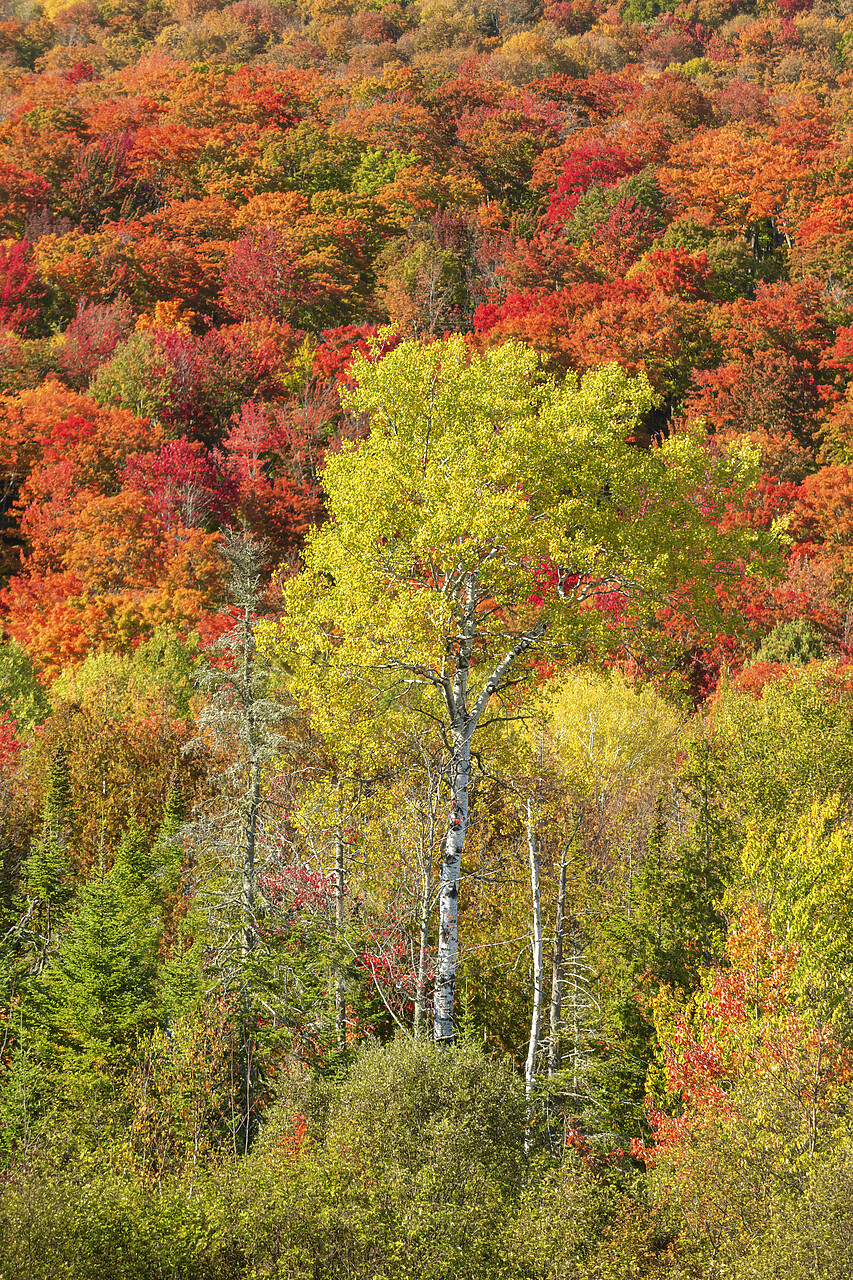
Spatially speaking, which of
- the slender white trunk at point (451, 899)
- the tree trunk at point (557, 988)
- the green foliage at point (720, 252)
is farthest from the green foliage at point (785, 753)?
the green foliage at point (720, 252)

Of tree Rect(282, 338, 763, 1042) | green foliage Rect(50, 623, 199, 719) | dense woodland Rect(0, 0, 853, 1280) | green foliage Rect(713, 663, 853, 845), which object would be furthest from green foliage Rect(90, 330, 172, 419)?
green foliage Rect(713, 663, 853, 845)

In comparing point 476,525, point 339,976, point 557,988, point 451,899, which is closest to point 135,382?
point 476,525

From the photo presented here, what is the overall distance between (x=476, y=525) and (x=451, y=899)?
6147 mm

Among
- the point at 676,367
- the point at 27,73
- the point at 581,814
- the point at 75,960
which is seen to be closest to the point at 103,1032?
the point at 75,960

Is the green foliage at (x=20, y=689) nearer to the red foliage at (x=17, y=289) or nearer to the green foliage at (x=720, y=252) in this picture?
the red foliage at (x=17, y=289)

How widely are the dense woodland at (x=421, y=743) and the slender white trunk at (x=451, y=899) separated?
89 mm

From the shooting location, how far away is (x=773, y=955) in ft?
49.3

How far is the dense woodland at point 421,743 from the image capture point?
1030 centimetres

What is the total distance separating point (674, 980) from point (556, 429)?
9793 mm

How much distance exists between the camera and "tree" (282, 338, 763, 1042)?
15258 mm

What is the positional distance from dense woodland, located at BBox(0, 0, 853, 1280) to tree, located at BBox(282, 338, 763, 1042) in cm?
10

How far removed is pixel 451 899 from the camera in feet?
51.2

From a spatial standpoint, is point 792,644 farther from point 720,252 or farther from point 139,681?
point 720,252

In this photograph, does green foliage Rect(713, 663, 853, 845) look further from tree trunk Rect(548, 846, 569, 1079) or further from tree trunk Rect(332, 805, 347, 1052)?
tree trunk Rect(332, 805, 347, 1052)
